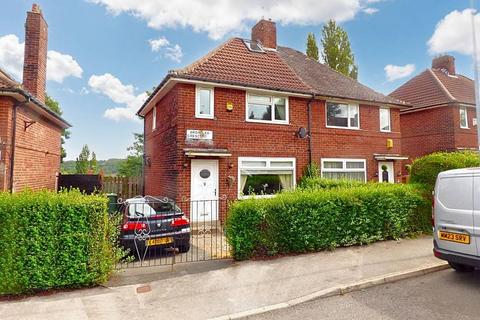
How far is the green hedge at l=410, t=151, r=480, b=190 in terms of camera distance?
8562 millimetres

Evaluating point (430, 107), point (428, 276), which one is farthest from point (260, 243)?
point (430, 107)

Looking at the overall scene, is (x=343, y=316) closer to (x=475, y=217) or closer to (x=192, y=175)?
(x=475, y=217)

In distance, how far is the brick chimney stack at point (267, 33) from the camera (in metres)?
15.1

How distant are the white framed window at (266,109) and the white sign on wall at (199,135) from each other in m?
1.75

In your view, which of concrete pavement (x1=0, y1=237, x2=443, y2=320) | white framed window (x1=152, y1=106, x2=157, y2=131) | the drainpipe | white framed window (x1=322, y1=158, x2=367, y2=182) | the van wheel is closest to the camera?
concrete pavement (x1=0, y1=237, x2=443, y2=320)

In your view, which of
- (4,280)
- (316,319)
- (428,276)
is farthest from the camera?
(428,276)

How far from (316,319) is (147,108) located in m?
13.8

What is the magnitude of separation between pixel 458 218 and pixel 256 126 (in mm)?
7797

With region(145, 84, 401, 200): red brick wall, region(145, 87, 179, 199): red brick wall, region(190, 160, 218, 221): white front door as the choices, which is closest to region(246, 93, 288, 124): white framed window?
region(145, 84, 401, 200): red brick wall

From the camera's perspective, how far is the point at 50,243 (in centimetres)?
476

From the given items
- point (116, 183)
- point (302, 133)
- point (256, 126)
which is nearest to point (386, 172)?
point (302, 133)

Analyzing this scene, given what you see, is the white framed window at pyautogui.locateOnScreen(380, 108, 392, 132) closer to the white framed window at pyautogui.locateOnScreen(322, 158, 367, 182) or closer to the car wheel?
the white framed window at pyautogui.locateOnScreen(322, 158, 367, 182)

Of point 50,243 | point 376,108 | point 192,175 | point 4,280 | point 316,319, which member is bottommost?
point 316,319

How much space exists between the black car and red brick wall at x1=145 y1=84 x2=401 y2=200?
10.2 feet
